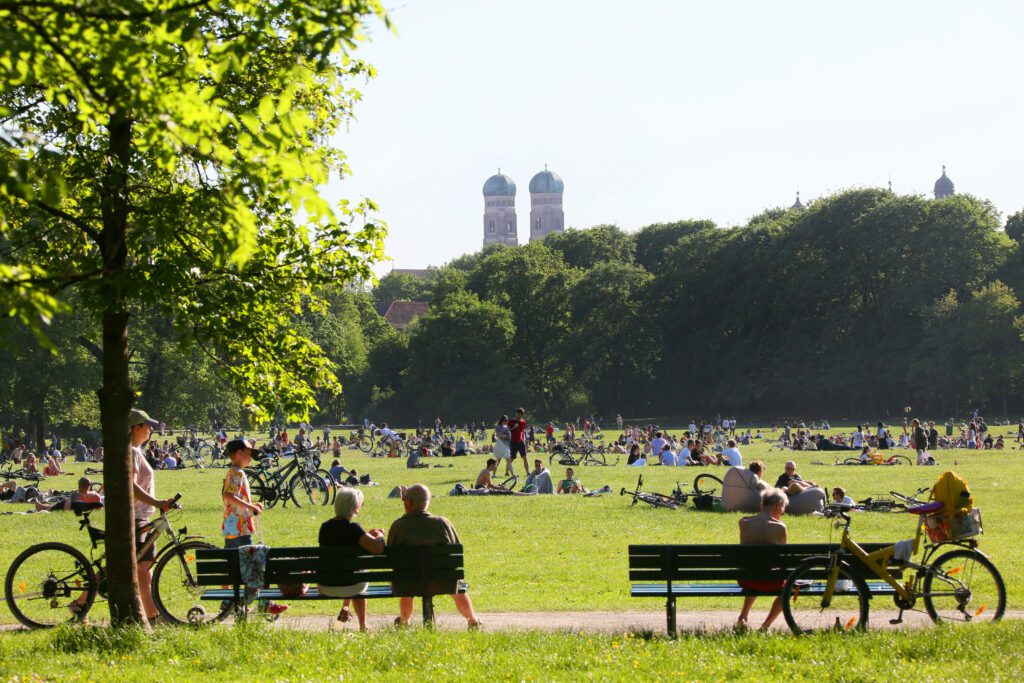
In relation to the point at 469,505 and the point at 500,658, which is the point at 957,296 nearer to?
the point at 469,505

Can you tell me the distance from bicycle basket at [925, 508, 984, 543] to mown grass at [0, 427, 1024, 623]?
1809 mm

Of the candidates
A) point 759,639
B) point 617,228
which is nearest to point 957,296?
point 617,228

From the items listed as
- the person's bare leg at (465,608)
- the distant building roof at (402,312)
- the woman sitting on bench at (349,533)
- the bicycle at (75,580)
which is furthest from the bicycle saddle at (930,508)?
the distant building roof at (402,312)

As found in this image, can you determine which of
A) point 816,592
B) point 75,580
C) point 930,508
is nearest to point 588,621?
point 816,592

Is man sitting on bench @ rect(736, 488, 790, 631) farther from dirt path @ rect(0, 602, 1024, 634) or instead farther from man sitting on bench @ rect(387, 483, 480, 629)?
man sitting on bench @ rect(387, 483, 480, 629)

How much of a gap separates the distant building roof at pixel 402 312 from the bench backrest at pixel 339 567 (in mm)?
139189

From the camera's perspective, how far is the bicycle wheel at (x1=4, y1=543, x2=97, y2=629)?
1025 cm

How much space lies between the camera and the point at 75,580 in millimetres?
10438

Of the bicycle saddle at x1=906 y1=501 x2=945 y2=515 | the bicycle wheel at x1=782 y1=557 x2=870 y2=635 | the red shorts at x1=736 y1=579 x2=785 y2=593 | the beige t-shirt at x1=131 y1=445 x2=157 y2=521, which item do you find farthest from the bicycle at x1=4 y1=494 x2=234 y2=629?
the bicycle saddle at x1=906 y1=501 x2=945 y2=515

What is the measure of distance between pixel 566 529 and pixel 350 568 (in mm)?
8623

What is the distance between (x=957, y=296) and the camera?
73500mm

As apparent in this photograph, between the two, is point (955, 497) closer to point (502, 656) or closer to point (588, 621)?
point (588, 621)

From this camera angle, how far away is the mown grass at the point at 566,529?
12.4 meters

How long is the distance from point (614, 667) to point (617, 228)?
298ft
